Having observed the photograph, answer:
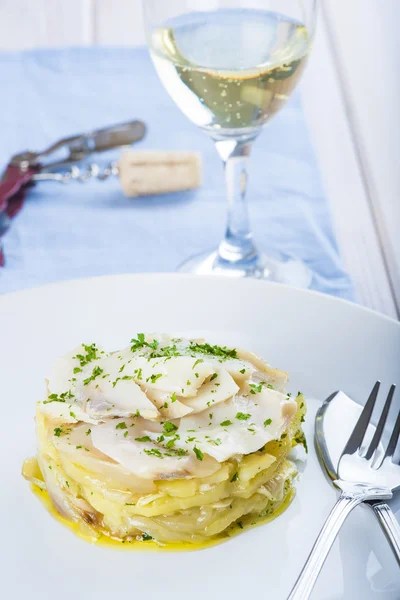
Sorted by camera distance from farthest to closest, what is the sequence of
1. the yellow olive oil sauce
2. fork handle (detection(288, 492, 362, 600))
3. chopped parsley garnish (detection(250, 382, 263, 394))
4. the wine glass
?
the wine glass → chopped parsley garnish (detection(250, 382, 263, 394)) → the yellow olive oil sauce → fork handle (detection(288, 492, 362, 600))

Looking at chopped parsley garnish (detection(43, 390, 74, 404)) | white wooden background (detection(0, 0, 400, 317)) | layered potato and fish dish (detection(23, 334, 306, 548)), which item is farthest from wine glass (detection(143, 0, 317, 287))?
chopped parsley garnish (detection(43, 390, 74, 404))

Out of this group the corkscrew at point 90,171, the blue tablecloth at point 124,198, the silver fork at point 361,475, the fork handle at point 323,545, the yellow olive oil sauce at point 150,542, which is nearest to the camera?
the fork handle at point 323,545

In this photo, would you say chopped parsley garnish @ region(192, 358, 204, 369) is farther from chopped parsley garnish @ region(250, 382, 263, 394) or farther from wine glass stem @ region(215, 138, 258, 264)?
wine glass stem @ region(215, 138, 258, 264)

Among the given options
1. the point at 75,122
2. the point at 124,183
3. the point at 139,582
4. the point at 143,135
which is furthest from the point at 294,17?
the point at 139,582

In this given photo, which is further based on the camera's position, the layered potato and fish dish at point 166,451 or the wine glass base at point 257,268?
the wine glass base at point 257,268

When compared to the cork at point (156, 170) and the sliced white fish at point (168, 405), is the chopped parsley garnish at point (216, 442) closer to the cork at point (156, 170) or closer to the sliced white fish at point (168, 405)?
the sliced white fish at point (168, 405)

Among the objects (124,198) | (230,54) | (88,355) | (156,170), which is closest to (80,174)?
(124,198)

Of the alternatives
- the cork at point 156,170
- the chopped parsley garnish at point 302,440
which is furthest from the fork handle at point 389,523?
the cork at point 156,170

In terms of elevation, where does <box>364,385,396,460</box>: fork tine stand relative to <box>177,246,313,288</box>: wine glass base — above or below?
above
